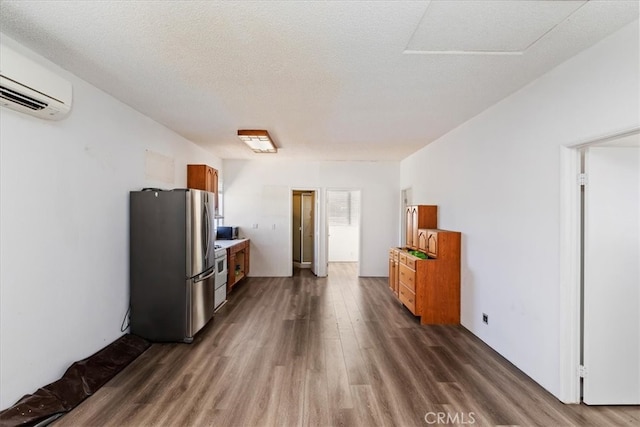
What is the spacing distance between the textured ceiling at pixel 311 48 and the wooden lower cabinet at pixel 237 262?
2.57 m

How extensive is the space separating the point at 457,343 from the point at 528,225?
1526mm

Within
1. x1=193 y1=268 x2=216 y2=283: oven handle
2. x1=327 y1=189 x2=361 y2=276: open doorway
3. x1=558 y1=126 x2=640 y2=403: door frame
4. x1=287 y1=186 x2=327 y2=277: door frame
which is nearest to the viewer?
x1=558 y1=126 x2=640 y2=403: door frame

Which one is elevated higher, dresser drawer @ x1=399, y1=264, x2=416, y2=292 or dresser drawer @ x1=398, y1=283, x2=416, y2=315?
dresser drawer @ x1=399, y1=264, x2=416, y2=292

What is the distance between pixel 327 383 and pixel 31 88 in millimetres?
3042

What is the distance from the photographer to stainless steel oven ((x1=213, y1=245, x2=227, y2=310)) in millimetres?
4018

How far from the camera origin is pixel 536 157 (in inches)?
95.4

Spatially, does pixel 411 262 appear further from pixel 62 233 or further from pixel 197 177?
pixel 62 233

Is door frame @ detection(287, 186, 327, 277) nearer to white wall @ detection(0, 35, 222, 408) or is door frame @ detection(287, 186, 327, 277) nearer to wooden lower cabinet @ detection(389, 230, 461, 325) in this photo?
wooden lower cabinet @ detection(389, 230, 461, 325)

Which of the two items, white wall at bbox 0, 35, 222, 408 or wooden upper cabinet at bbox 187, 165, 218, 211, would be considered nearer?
white wall at bbox 0, 35, 222, 408

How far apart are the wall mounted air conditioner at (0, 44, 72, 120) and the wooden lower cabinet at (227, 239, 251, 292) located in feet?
9.84

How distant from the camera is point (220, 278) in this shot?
4.15m

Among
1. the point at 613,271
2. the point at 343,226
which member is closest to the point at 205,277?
the point at 613,271

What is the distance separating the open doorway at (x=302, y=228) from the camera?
7301mm

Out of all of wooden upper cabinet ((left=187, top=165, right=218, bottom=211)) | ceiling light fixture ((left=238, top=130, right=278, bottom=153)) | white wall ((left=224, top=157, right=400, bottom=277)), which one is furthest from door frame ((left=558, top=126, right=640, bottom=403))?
wooden upper cabinet ((left=187, top=165, right=218, bottom=211))
